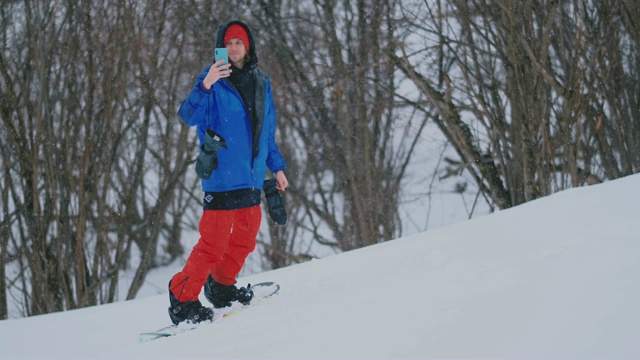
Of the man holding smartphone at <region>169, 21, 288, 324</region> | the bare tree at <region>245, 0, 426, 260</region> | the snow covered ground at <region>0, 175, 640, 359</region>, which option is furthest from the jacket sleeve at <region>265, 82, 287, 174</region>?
the bare tree at <region>245, 0, 426, 260</region>

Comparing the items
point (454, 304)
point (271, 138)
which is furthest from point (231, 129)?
point (454, 304)

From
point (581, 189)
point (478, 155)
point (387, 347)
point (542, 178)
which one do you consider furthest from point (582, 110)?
point (387, 347)

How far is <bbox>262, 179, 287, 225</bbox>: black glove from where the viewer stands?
Answer: 402 centimetres

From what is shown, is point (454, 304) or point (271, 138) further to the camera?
point (271, 138)

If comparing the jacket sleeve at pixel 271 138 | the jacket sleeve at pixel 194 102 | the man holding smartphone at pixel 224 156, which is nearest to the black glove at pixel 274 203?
the jacket sleeve at pixel 271 138

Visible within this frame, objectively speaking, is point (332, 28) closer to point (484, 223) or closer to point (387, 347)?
point (484, 223)

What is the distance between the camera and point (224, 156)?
12.0ft

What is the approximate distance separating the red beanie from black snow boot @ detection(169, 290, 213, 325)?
4.48ft

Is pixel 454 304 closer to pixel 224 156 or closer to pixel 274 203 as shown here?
pixel 224 156

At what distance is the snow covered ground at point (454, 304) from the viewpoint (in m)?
2.12

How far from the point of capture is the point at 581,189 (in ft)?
14.7

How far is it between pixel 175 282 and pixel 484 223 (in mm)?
1715

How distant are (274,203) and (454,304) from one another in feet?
5.82

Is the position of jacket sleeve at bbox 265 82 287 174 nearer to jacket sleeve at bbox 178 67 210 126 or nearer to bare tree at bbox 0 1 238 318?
jacket sleeve at bbox 178 67 210 126
